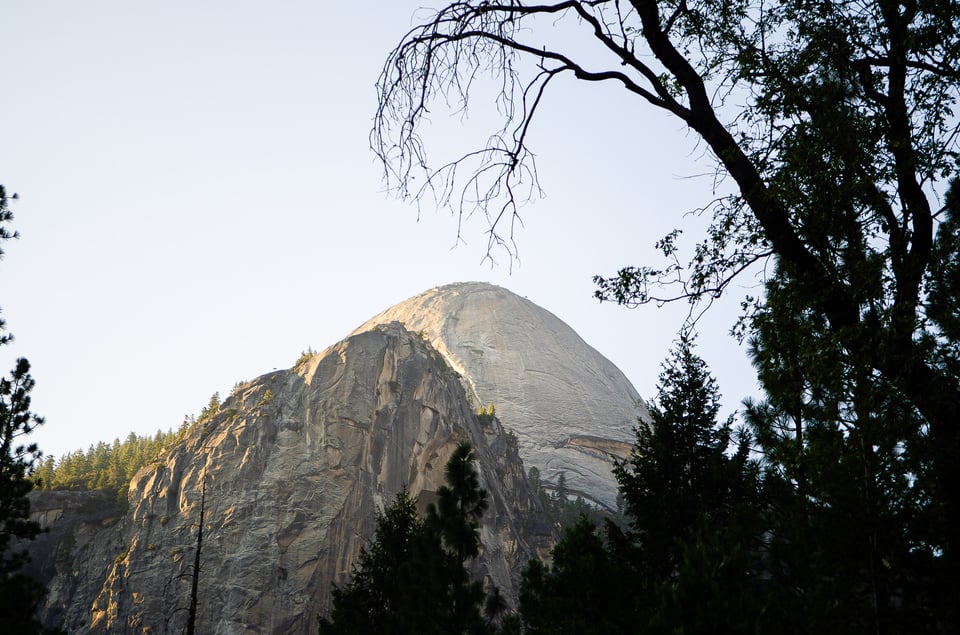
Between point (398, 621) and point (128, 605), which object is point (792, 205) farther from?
point (128, 605)

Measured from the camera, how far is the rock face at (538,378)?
12588 centimetres

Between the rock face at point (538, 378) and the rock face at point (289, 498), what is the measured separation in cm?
2488

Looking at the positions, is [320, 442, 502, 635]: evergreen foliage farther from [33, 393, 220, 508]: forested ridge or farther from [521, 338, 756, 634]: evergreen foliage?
[33, 393, 220, 508]: forested ridge

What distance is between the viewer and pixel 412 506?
29953mm

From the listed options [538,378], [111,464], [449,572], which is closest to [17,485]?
[449,572]

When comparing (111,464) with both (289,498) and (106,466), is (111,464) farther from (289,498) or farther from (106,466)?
(289,498)

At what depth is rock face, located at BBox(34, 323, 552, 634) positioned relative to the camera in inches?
3140

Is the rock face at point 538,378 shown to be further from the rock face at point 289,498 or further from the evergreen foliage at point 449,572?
the evergreen foliage at point 449,572

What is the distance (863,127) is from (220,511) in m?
83.5

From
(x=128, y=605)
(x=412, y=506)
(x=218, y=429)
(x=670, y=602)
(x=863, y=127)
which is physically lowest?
(x=670, y=602)

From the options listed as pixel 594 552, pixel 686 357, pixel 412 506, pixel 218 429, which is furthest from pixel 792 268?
pixel 218 429

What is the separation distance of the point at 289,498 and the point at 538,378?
63.9 m

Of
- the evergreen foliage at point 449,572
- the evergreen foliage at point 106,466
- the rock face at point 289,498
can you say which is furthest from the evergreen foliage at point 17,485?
the evergreen foliage at point 106,466

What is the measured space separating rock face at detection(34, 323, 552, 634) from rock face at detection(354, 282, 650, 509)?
24883 millimetres
